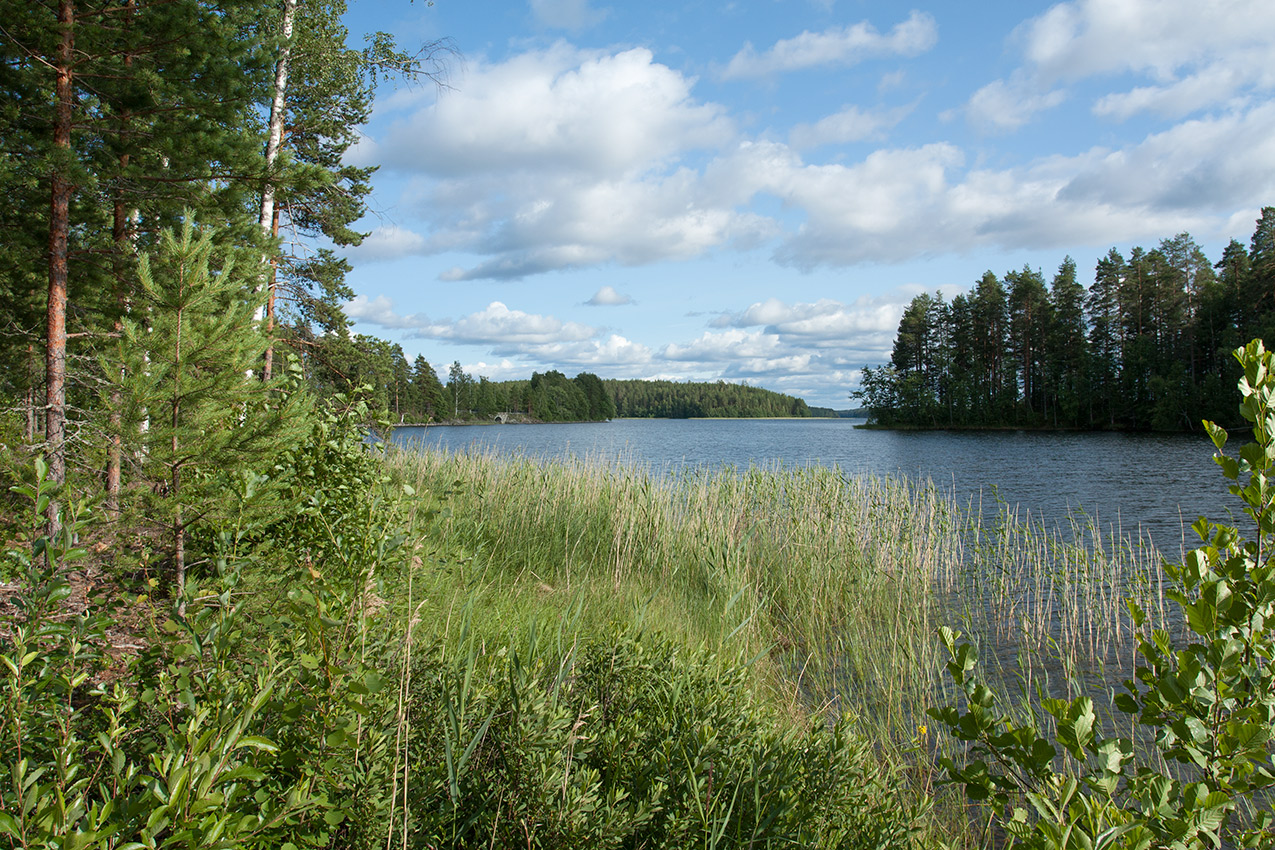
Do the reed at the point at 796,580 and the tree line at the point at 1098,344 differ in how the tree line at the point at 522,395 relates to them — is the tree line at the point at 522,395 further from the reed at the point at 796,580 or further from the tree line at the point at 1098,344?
the tree line at the point at 1098,344

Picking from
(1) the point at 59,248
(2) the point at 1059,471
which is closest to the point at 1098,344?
(2) the point at 1059,471

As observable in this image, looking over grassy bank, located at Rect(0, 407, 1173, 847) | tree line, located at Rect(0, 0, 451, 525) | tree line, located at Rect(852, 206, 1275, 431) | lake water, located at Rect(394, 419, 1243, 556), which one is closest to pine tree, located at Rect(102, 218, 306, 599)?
grassy bank, located at Rect(0, 407, 1173, 847)

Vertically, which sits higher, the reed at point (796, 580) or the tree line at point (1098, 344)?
the tree line at point (1098, 344)

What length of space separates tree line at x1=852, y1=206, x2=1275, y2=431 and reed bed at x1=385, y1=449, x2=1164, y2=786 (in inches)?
1338

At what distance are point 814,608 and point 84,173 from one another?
664 cm

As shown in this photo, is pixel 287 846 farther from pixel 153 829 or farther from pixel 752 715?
pixel 752 715

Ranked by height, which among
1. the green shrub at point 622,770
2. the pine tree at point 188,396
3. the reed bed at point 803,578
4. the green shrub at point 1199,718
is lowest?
the reed bed at point 803,578

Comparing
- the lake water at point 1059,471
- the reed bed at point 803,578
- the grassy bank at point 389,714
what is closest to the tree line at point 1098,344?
the lake water at point 1059,471

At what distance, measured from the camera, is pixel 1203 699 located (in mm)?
1313

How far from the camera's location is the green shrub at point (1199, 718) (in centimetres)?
121

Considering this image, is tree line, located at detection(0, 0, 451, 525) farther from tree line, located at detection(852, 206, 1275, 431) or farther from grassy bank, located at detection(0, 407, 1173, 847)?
tree line, located at detection(852, 206, 1275, 431)

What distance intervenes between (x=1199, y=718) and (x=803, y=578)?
5185mm

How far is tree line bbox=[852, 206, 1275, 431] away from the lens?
37094 mm

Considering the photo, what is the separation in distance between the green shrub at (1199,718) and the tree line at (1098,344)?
3954cm
